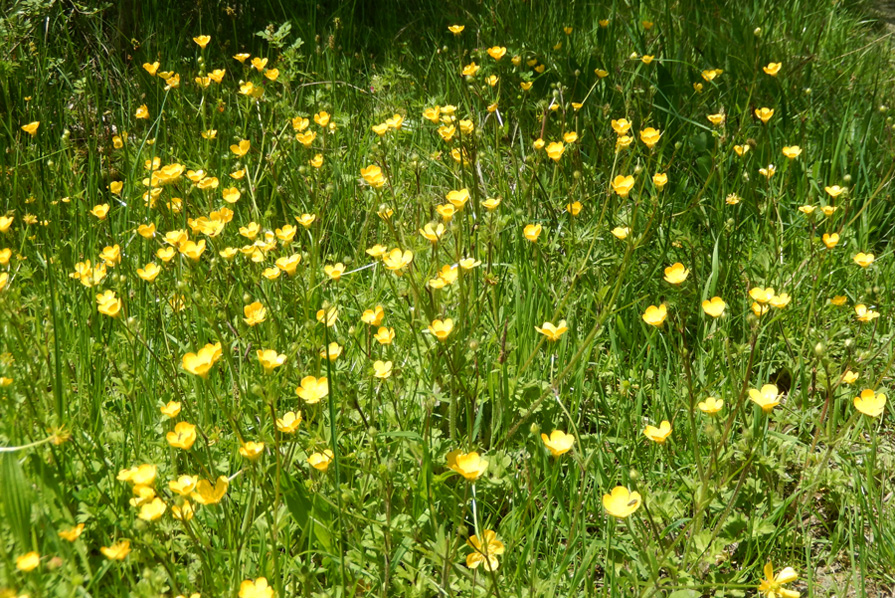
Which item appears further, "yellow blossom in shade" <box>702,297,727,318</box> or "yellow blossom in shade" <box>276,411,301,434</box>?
"yellow blossom in shade" <box>702,297,727,318</box>

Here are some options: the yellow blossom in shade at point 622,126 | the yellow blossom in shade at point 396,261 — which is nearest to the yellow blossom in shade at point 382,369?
the yellow blossom in shade at point 396,261

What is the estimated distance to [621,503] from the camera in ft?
4.75

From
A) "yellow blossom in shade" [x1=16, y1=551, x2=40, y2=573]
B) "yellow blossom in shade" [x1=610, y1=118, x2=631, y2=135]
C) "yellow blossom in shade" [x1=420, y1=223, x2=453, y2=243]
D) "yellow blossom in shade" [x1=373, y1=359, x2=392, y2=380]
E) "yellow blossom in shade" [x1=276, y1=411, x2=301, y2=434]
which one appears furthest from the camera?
"yellow blossom in shade" [x1=610, y1=118, x2=631, y2=135]

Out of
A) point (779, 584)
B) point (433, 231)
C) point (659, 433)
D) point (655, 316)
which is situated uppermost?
point (433, 231)

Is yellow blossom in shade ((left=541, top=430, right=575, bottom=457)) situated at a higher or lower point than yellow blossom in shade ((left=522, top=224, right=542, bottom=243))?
lower

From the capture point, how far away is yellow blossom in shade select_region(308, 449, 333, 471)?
1.54 m

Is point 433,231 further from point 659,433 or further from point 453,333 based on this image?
point 659,433

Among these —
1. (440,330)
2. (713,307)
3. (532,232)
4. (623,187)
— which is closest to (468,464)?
(440,330)

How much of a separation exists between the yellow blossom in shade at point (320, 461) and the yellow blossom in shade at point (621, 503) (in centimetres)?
54

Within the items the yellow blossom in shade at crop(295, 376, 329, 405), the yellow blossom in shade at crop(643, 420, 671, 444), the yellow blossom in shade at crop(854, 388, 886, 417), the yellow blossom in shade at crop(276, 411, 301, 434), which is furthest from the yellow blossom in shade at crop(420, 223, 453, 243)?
the yellow blossom in shade at crop(854, 388, 886, 417)

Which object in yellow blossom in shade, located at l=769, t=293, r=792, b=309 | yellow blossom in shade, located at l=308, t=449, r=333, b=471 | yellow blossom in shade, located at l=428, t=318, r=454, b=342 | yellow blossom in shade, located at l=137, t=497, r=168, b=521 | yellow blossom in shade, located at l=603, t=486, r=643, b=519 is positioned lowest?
yellow blossom in shade, located at l=308, t=449, r=333, b=471

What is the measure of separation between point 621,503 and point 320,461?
1.93 feet

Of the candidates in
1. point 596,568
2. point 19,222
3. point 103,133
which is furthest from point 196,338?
point 103,133

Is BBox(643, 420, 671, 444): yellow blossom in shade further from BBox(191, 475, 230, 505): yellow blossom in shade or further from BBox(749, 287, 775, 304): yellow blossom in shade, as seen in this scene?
BBox(191, 475, 230, 505): yellow blossom in shade
